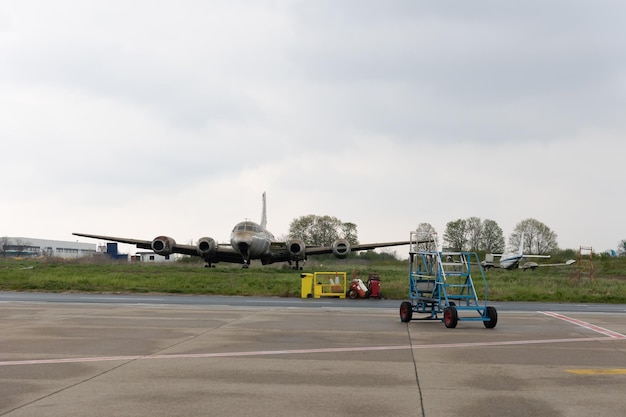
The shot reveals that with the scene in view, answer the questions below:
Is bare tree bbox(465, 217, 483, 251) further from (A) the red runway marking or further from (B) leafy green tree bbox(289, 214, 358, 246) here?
(A) the red runway marking

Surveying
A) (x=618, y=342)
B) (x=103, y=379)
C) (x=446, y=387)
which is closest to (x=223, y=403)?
(x=103, y=379)

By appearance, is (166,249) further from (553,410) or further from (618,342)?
(553,410)

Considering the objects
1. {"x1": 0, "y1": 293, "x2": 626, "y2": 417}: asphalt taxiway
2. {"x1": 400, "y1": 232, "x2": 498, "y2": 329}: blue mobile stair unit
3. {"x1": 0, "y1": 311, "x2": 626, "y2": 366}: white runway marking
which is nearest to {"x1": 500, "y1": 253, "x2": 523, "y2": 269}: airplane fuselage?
{"x1": 400, "y1": 232, "x2": 498, "y2": 329}: blue mobile stair unit

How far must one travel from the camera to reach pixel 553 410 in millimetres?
6023

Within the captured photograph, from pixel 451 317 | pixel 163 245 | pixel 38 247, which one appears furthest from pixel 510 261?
pixel 38 247

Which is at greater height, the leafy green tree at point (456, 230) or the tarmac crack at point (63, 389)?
the leafy green tree at point (456, 230)

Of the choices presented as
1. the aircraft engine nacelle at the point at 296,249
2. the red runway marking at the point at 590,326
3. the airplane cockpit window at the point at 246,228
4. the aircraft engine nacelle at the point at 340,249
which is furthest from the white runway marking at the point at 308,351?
the aircraft engine nacelle at the point at 340,249

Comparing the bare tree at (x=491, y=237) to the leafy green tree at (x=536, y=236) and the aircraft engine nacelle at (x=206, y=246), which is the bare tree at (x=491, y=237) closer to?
the leafy green tree at (x=536, y=236)

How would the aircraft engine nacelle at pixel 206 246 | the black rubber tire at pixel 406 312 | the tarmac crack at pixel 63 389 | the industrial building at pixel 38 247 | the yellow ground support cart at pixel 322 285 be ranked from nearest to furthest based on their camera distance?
the tarmac crack at pixel 63 389 < the black rubber tire at pixel 406 312 < the yellow ground support cart at pixel 322 285 < the aircraft engine nacelle at pixel 206 246 < the industrial building at pixel 38 247

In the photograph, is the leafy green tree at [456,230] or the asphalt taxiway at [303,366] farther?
the leafy green tree at [456,230]

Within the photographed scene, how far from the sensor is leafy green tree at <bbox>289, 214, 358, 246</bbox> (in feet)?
340

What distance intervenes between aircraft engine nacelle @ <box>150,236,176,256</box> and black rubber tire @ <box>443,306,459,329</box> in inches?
1391

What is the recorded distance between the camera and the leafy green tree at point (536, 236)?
338 ft

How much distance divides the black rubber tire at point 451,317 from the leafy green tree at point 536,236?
93.1 meters
